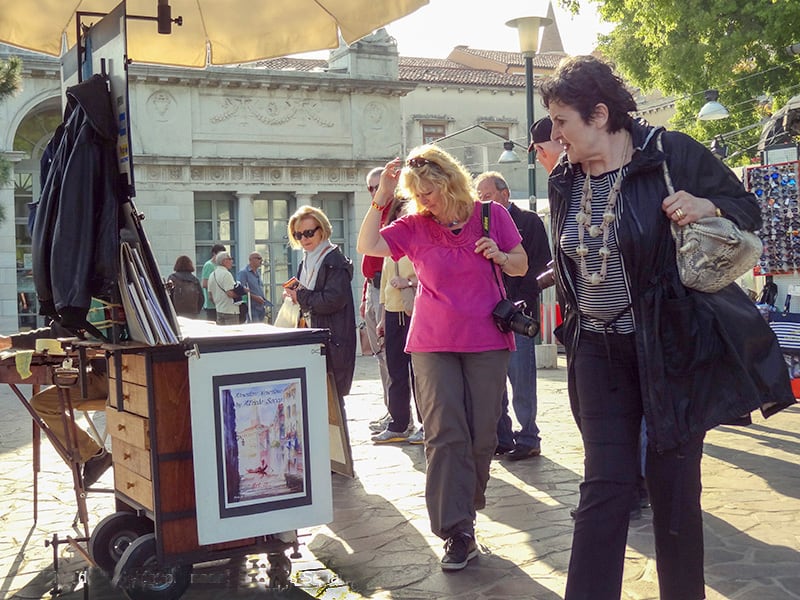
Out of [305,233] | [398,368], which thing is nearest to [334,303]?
[305,233]

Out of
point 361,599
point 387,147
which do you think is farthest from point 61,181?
point 387,147

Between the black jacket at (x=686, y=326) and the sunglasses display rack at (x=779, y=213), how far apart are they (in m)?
5.71

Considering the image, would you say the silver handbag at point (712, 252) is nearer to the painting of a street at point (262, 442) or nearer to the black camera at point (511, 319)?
the black camera at point (511, 319)

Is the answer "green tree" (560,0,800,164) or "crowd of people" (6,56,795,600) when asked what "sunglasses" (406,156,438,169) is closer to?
"crowd of people" (6,56,795,600)

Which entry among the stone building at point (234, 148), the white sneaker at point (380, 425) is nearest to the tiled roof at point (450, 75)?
the stone building at point (234, 148)

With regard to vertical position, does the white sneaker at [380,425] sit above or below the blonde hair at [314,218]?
below

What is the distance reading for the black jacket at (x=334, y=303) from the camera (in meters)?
6.68

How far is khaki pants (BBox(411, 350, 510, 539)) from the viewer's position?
15.0 ft

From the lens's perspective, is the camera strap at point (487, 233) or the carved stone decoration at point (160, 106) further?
the carved stone decoration at point (160, 106)

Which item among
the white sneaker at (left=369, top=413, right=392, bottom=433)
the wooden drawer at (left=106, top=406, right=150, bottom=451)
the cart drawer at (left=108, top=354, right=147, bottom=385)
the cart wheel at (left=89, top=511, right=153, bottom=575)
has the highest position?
the cart drawer at (left=108, top=354, right=147, bottom=385)

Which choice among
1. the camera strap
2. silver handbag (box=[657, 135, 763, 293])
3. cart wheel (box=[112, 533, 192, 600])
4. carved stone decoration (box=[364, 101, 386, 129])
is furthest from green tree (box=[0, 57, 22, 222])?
carved stone decoration (box=[364, 101, 386, 129])

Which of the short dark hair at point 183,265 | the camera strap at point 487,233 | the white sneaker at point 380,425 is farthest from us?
the short dark hair at point 183,265

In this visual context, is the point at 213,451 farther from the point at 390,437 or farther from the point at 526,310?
the point at 390,437

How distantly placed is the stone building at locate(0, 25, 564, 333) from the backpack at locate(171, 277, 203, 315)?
43.6ft
